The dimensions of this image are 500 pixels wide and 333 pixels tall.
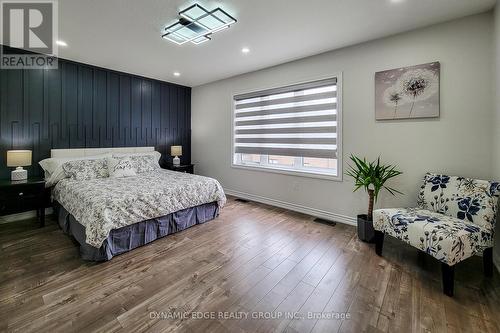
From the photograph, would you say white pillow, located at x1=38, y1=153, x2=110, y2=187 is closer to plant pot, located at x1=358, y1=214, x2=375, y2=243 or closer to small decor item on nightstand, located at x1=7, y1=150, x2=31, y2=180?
small decor item on nightstand, located at x1=7, y1=150, x2=31, y2=180

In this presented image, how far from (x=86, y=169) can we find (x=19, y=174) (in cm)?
85

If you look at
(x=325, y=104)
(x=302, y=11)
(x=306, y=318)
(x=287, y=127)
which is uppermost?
(x=302, y=11)

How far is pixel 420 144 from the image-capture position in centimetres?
277

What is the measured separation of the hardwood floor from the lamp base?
0.84m

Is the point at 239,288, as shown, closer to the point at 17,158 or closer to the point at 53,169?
the point at 53,169

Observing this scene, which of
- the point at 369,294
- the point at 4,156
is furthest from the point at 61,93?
the point at 369,294

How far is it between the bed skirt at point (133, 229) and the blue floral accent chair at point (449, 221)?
237 cm

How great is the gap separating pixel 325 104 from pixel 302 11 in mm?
1486

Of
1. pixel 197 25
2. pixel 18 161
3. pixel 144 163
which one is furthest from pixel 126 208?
pixel 197 25

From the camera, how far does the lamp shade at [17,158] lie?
3.11 m

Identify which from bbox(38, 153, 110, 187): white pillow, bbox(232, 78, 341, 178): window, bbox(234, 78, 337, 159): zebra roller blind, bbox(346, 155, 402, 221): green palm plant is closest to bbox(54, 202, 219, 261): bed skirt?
bbox(38, 153, 110, 187): white pillow

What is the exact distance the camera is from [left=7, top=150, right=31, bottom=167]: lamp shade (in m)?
3.11

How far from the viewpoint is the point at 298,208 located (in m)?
3.95

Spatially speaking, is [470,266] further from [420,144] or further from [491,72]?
[491,72]
